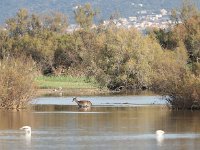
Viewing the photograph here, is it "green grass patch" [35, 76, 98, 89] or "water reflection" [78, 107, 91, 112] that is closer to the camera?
"water reflection" [78, 107, 91, 112]

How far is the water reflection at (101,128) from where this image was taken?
85.8ft

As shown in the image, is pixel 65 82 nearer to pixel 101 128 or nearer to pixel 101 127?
pixel 101 127

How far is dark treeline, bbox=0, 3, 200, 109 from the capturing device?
43.8 metres

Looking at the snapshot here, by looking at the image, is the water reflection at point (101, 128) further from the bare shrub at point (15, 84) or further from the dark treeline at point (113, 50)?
the dark treeline at point (113, 50)

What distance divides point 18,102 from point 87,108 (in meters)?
3.57

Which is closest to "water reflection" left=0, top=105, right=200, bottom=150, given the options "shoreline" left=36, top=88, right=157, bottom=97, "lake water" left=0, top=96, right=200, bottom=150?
"lake water" left=0, top=96, right=200, bottom=150

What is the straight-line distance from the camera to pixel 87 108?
146 ft

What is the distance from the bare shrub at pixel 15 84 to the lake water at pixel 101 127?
37.0 inches

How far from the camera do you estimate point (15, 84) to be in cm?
4269

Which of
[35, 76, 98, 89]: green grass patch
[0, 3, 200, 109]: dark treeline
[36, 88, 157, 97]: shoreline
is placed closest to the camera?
[0, 3, 200, 109]: dark treeline

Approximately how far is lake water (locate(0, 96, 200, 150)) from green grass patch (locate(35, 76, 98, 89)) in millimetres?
20168

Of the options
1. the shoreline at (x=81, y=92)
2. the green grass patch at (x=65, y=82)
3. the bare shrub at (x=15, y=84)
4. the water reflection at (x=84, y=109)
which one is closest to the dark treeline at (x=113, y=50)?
the green grass patch at (x=65, y=82)

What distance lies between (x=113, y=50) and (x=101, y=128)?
129ft

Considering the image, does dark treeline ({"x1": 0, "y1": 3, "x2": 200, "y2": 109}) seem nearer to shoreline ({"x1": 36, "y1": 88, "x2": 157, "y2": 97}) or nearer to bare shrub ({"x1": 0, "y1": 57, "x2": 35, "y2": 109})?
shoreline ({"x1": 36, "y1": 88, "x2": 157, "y2": 97})
